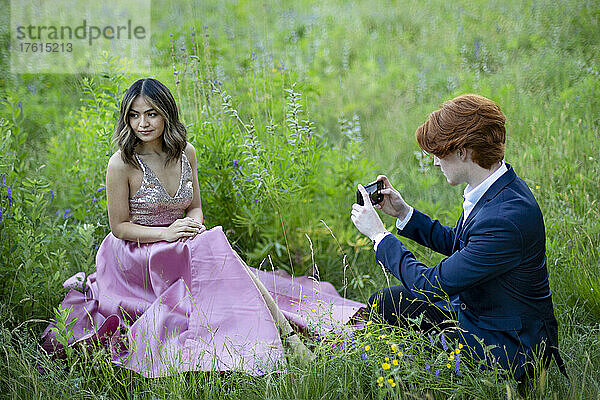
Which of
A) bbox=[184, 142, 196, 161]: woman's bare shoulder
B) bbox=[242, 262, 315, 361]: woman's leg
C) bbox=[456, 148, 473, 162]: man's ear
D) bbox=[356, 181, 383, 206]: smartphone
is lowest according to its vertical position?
bbox=[242, 262, 315, 361]: woman's leg

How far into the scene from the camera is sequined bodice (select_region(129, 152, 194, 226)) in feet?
8.99

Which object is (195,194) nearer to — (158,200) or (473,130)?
(158,200)

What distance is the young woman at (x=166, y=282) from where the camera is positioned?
2.40 m

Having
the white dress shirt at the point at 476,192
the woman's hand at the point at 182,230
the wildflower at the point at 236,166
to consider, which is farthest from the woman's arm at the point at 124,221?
the white dress shirt at the point at 476,192

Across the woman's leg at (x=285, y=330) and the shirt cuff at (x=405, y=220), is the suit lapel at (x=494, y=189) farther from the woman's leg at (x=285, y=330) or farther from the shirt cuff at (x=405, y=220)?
the woman's leg at (x=285, y=330)

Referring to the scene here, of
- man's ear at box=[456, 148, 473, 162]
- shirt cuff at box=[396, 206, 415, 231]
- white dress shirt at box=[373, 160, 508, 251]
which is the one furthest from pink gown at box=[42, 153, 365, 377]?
man's ear at box=[456, 148, 473, 162]

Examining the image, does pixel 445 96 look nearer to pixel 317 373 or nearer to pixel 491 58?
pixel 491 58

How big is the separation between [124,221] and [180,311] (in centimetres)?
52

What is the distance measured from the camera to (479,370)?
2105 millimetres

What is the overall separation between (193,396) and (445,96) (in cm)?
400

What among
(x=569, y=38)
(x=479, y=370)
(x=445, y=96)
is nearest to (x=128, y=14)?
(x=445, y=96)

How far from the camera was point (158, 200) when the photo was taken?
2770mm

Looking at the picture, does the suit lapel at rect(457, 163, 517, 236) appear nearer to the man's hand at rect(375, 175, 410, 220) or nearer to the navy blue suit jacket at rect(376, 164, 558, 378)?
the navy blue suit jacket at rect(376, 164, 558, 378)

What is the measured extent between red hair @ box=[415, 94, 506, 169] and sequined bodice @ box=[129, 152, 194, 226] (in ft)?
4.10
